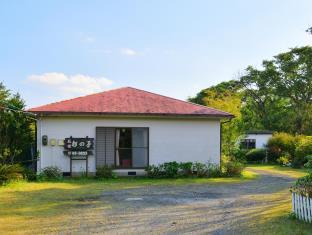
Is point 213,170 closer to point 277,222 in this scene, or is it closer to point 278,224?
point 277,222

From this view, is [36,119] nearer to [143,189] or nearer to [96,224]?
[143,189]

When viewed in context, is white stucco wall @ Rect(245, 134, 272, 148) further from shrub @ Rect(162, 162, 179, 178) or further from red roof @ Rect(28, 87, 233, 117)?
shrub @ Rect(162, 162, 179, 178)


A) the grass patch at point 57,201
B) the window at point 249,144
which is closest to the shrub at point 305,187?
the grass patch at point 57,201

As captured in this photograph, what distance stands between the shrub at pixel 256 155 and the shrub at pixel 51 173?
19.6 metres

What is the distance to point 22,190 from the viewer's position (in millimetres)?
14055

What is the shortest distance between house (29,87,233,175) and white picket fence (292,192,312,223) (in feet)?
32.1

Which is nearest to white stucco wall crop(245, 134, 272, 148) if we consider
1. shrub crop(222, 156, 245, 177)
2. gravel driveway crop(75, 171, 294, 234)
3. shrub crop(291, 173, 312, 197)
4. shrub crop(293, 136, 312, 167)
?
shrub crop(293, 136, 312, 167)

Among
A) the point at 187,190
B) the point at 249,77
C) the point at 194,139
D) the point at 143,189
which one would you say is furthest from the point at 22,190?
the point at 249,77

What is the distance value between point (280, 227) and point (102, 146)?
12.5 metres

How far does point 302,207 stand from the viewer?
9016 millimetres

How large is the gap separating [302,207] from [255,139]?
28.7m

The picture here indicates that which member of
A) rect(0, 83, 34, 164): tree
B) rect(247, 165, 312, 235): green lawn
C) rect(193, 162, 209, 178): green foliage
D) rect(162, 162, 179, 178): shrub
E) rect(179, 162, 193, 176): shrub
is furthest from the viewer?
rect(193, 162, 209, 178): green foliage

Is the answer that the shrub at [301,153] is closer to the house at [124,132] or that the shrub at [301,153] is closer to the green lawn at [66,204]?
the house at [124,132]

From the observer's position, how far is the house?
59.5 ft
